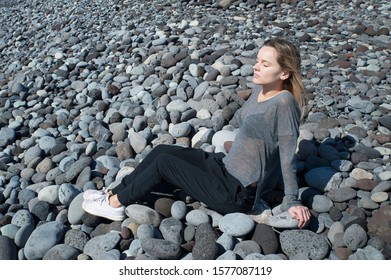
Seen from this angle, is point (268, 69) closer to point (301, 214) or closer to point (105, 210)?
point (301, 214)

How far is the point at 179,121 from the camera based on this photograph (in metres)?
4.16

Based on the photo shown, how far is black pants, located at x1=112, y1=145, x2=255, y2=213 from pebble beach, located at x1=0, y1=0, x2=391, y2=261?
106mm

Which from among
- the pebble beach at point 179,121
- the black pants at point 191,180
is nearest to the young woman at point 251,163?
the black pants at point 191,180

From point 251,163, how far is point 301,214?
15.9 inches

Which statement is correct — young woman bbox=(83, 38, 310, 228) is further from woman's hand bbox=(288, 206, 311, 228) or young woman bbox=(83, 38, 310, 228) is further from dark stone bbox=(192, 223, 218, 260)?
dark stone bbox=(192, 223, 218, 260)

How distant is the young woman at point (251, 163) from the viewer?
2744 millimetres

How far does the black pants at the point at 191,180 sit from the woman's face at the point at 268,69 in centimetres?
60

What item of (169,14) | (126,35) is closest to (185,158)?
(126,35)

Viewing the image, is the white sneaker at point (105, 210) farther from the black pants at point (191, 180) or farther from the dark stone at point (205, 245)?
the dark stone at point (205, 245)

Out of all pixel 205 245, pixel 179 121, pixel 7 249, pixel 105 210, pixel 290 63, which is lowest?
pixel 179 121

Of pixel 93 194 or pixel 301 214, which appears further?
pixel 93 194

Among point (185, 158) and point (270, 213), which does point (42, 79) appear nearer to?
point (185, 158)

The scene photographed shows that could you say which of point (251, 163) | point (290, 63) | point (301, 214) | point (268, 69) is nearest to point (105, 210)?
point (251, 163)

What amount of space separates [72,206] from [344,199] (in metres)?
1.76
